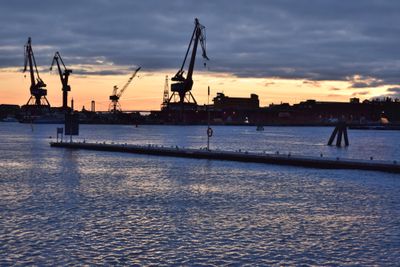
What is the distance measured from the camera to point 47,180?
31.8 meters

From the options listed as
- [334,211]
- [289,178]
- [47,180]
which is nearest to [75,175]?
[47,180]

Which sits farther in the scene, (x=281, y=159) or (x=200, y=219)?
(x=281, y=159)

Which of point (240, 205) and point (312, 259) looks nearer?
point (312, 259)

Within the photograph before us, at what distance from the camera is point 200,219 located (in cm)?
1936

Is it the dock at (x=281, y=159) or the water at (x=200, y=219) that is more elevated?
the dock at (x=281, y=159)

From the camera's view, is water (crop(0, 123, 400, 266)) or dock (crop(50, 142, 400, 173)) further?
dock (crop(50, 142, 400, 173))

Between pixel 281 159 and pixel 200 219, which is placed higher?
pixel 281 159

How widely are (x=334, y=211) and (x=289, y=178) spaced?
1191 centimetres

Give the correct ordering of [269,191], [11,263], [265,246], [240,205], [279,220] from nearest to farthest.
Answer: [11,263] → [265,246] → [279,220] → [240,205] → [269,191]

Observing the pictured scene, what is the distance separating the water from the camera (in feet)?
47.8

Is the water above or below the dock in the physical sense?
below

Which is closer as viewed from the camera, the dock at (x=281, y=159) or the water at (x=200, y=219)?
the water at (x=200, y=219)

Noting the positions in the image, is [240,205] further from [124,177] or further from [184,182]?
[124,177]

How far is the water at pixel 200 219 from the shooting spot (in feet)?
47.8
